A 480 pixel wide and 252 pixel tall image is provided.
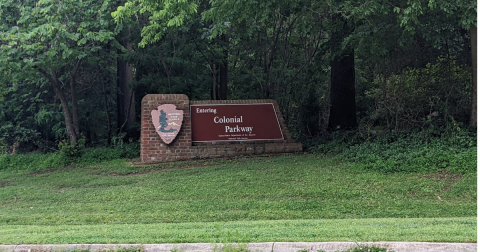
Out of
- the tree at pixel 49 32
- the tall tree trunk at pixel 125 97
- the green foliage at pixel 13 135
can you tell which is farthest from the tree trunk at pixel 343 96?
the green foliage at pixel 13 135

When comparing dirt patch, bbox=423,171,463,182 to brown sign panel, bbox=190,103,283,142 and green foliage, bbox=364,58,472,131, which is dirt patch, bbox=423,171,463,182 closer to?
green foliage, bbox=364,58,472,131

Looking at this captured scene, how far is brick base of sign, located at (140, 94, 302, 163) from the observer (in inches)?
508

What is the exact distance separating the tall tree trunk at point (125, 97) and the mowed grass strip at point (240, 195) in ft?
17.6

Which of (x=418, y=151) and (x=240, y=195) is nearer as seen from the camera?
(x=240, y=195)

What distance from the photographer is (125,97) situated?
17.4m

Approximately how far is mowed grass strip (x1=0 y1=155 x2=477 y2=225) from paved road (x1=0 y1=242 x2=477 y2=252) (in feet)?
8.51

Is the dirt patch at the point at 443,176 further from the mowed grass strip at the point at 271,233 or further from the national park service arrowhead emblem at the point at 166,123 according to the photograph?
the national park service arrowhead emblem at the point at 166,123

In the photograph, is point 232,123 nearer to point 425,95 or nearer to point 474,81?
point 425,95

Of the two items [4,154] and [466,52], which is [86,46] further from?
[466,52]

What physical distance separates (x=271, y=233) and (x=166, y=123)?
773 cm

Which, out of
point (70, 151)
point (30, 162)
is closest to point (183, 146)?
point (70, 151)

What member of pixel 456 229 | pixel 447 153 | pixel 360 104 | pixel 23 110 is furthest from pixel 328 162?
pixel 23 110

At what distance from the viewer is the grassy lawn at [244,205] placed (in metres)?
5.74

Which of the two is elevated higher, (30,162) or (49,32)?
(49,32)
